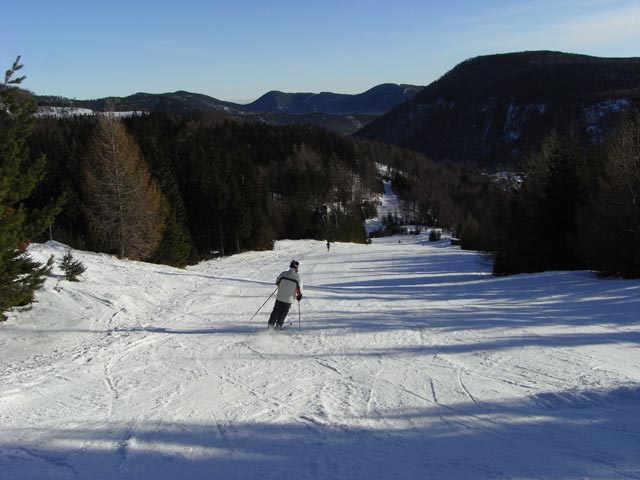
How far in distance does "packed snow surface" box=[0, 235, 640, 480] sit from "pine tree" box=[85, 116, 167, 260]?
1405 cm

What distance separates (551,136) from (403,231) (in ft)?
251

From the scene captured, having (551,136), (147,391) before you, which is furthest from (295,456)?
(551,136)

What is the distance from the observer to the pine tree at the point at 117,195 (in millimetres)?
26766

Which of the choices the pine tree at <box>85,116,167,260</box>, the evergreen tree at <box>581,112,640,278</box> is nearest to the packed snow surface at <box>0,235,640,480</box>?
the evergreen tree at <box>581,112,640,278</box>

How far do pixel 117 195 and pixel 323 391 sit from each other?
23.8 m

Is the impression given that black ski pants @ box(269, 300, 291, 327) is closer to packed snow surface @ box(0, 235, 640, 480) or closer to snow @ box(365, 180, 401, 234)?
packed snow surface @ box(0, 235, 640, 480)

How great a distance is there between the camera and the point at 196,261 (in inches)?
1633

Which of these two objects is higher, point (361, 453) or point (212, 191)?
point (212, 191)

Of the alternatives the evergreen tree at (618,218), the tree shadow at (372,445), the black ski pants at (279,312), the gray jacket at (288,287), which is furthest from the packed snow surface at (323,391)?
the evergreen tree at (618,218)

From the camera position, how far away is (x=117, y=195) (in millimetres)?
26969

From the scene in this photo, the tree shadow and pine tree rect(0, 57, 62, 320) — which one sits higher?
pine tree rect(0, 57, 62, 320)

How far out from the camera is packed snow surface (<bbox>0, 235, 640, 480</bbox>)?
4727 mm

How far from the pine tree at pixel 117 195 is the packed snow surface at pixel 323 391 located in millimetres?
14047

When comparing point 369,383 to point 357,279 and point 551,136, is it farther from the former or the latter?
point 551,136
